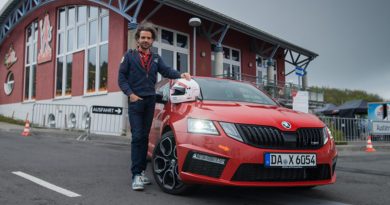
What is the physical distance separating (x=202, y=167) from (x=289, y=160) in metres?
0.85

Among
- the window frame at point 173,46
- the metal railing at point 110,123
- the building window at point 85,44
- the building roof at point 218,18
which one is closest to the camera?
the metal railing at point 110,123

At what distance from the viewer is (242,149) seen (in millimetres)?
3520

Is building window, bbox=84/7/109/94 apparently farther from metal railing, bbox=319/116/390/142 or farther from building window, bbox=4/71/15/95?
building window, bbox=4/71/15/95

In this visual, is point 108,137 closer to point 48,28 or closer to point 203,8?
point 203,8

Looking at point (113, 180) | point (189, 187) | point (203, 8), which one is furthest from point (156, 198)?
point (203, 8)

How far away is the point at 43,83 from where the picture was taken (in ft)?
70.8

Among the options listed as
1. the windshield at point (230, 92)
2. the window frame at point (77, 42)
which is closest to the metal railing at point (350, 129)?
the windshield at point (230, 92)

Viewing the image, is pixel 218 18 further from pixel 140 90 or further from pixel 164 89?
pixel 140 90

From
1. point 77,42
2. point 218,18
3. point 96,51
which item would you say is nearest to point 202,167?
point 96,51

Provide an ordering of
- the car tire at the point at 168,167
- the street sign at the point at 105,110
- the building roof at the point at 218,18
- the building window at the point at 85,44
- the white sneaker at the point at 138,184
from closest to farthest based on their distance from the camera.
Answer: the car tire at the point at 168,167 < the white sneaker at the point at 138,184 < the street sign at the point at 105,110 < the building roof at the point at 218,18 < the building window at the point at 85,44

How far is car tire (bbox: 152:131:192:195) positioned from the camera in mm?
4082

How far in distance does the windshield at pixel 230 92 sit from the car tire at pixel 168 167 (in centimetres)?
80

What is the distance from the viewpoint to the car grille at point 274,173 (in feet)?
11.6

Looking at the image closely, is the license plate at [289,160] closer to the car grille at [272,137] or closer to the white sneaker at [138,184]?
the car grille at [272,137]
